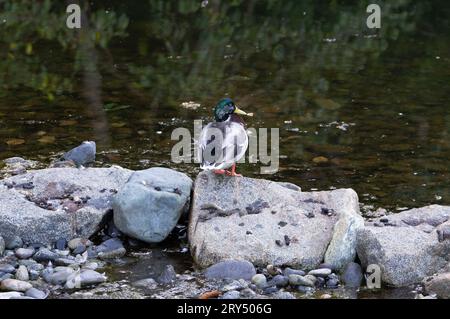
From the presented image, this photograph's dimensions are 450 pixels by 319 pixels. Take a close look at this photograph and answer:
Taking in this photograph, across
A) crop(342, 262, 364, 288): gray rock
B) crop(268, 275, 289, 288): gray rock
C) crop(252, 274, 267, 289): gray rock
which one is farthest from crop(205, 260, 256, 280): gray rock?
crop(342, 262, 364, 288): gray rock

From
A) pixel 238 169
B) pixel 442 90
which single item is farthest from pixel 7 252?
pixel 442 90

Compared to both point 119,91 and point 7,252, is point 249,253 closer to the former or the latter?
point 7,252

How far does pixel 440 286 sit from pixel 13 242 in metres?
3.18

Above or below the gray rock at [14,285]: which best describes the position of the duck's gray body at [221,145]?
above

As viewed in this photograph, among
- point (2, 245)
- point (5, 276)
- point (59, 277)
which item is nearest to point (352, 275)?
point (59, 277)

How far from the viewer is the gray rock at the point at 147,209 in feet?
22.3

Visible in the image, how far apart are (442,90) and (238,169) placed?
3938 millimetres

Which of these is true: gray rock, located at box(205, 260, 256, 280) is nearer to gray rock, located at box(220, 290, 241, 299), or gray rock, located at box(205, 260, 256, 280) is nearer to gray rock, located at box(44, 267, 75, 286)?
gray rock, located at box(220, 290, 241, 299)

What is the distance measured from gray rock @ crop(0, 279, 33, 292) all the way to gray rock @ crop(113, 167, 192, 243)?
1.07 meters

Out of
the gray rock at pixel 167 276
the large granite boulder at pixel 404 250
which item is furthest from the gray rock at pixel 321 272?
the gray rock at pixel 167 276

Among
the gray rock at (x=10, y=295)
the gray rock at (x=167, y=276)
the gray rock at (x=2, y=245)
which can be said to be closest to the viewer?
the gray rock at (x=10, y=295)

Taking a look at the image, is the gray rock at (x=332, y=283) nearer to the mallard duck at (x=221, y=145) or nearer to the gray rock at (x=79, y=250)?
the mallard duck at (x=221, y=145)

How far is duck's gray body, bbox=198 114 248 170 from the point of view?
6.90 m

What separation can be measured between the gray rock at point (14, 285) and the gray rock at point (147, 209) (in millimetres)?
1067
